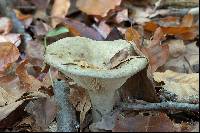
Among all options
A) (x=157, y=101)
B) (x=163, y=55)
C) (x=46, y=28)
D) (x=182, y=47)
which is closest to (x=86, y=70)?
(x=157, y=101)

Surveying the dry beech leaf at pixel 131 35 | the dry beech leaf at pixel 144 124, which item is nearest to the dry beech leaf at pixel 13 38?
the dry beech leaf at pixel 131 35

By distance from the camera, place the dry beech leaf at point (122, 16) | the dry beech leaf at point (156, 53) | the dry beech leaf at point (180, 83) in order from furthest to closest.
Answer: the dry beech leaf at point (122, 16) → the dry beech leaf at point (156, 53) → the dry beech leaf at point (180, 83)

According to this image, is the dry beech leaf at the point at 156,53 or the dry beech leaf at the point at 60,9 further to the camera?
the dry beech leaf at the point at 60,9

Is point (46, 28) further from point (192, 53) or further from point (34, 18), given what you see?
point (192, 53)

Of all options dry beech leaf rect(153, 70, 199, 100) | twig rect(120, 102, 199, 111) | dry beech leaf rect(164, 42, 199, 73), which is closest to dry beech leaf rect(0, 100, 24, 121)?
twig rect(120, 102, 199, 111)

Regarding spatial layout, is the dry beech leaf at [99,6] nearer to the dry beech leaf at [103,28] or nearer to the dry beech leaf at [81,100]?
the dry beech leaf at [103,28]

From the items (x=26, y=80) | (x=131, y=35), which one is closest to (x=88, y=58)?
(x=26, y=80)
